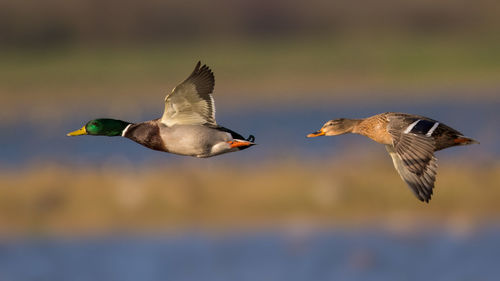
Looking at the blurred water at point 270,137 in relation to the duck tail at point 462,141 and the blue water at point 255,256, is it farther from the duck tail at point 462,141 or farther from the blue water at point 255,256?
the duck tail at point 462,141

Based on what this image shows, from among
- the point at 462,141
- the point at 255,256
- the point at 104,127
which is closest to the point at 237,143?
the point at 104,127

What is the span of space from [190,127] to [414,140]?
63.8 inches

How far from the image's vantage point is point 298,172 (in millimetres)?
20672

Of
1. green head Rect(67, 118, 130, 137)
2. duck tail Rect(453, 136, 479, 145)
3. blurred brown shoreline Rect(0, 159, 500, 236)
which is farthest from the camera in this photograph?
blurred brown shoreline Rect(0, 159, 500, 236)

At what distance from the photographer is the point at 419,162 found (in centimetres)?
745

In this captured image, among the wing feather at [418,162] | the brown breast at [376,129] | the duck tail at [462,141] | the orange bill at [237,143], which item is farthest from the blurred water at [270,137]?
the orange bill at [237,143]

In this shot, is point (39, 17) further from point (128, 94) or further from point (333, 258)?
point (333, 258)

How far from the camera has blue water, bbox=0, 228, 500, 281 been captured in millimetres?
20344

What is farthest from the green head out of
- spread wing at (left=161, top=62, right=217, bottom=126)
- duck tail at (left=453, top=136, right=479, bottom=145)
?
duck tail at (left=453, top=136, right=479, bottom=145)

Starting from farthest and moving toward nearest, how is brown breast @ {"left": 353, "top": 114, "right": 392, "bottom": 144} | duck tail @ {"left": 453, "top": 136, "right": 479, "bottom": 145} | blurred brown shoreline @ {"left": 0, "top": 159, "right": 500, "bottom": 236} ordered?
blurred brown shoreline @ {"left": 0, "top": 159, "right": 500, "bottom": 236}, brown breast @ {"left": 353, "top": 114, "right": 392, "bottom": 144}, duck tail @ {"left": 453, "top": 136, "right": 479, "bottom": 145}

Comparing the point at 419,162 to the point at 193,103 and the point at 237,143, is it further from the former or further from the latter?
the point at 193,103

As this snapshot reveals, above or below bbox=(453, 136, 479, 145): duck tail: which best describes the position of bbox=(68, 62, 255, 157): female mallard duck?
above

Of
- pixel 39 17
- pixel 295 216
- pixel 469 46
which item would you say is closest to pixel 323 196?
pixel 295 216

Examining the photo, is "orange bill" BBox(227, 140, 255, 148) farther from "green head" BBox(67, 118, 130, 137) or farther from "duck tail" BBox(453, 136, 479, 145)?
"duck tail" BBox(453, 136, 479, 145)
